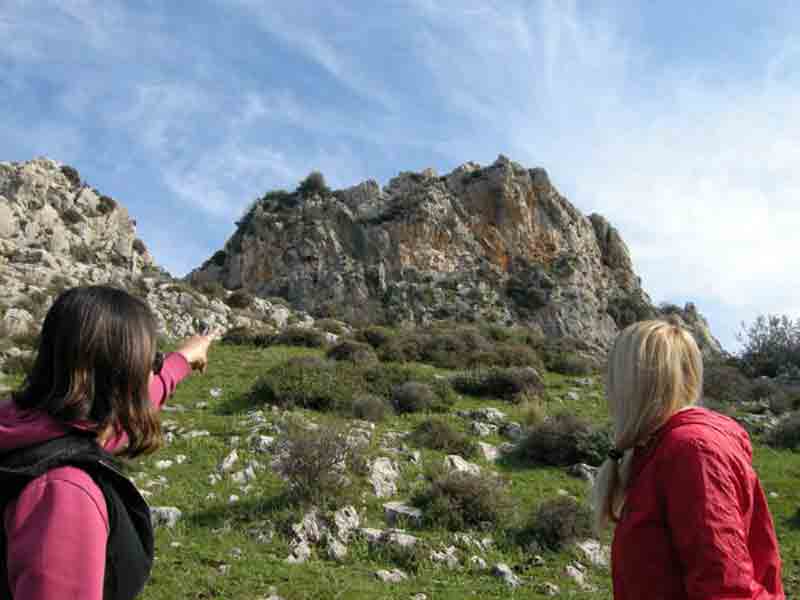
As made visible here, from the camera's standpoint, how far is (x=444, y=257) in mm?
43406

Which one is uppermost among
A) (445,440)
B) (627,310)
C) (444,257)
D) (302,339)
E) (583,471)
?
(444,257)

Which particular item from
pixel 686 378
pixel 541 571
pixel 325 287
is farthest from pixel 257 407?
pixel 325 287

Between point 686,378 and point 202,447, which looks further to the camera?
point 202,447

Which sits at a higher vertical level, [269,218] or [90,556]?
[269,218]

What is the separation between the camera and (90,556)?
1.52 meters

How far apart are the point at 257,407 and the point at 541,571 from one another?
6626 mm

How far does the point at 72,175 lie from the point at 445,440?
3318 centimetres

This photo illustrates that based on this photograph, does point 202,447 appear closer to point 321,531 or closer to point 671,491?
point 321,531

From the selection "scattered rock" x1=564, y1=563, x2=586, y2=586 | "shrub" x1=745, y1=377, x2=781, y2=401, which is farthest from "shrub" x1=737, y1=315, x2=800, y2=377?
"scattered rock" x1=564, y1=563, x2=586, y2=586

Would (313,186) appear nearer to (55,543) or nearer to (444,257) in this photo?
(444,257)

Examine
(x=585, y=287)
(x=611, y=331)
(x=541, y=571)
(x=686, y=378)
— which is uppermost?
(x=585, y=287)

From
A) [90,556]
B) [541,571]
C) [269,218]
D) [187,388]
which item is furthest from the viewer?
[269,218]

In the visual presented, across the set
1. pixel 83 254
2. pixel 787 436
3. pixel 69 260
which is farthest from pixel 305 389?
pixel 83 254

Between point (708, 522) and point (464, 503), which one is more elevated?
point (708, 522)
